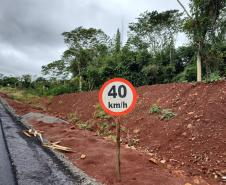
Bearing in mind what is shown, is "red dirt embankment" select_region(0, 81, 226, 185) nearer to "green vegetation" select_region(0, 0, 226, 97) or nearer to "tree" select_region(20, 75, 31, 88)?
"green vegetation" select_region(0, 0, 226, 97)

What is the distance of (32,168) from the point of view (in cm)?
596

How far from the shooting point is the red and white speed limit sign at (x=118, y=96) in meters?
5.30

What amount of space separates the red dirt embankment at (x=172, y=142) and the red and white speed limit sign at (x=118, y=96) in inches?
53.6

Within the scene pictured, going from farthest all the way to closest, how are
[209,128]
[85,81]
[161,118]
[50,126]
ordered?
[85,81]
[50,126]
[161,118]
[209,128]

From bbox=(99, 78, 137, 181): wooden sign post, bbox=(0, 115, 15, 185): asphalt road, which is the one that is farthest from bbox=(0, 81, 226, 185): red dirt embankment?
bbox=(0, 115, 15, 185): asphalt road

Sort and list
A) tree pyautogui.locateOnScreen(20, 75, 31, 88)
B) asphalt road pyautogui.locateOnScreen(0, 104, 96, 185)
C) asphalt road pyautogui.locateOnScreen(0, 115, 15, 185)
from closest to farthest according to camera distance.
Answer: asphalt road pyautogui.locateOnScreen(0, 115, 15, 185)
asphalt road pyautogui.locateOnScreen(0, 104, 96, 185)
tree pyautogui.locateOnScreen(20, 75, 31, 88)

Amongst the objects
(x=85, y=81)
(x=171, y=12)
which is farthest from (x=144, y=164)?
(x=171, y=12)

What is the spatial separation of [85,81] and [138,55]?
6.62 m

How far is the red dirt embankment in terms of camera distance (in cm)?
599

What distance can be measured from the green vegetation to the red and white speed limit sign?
8470mm

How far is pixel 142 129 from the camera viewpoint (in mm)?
9766

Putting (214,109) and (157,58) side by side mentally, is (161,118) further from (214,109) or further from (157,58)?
(157,58)

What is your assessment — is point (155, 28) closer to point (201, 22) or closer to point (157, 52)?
point (157, 52)

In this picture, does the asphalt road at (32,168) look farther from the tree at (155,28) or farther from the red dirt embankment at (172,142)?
the tree at (155,28)
